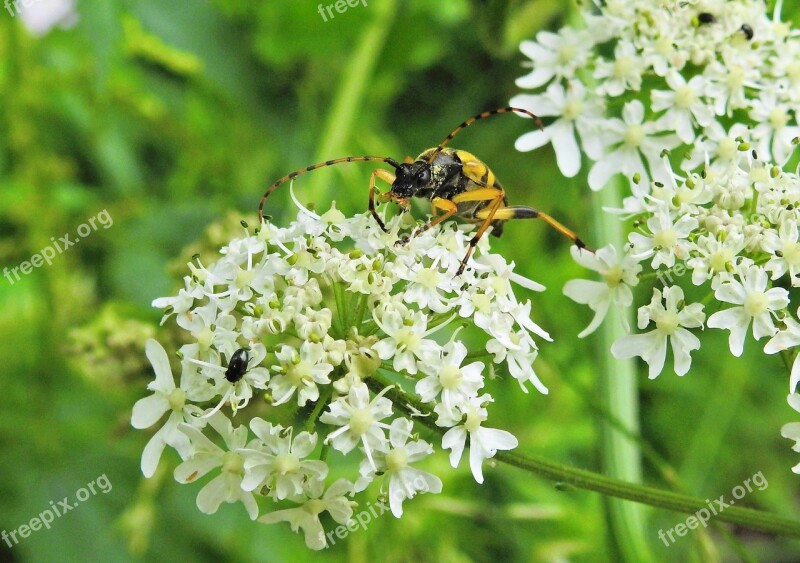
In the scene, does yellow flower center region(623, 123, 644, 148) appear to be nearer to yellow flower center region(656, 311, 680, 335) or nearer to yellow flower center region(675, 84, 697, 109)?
yellow flower center region(675, 84, 697, 109)

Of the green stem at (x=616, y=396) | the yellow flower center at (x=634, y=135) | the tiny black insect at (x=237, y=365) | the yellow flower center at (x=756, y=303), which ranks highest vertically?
the tiny black insect at (x=237, y=365)

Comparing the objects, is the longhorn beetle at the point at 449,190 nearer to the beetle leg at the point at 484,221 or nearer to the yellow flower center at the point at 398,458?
the beetle leg at the point at 484,221

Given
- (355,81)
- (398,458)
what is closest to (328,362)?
(398,458)

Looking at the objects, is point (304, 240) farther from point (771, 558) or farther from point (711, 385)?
point (771, 558)

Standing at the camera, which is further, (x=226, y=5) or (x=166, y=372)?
(x=226, y=5)

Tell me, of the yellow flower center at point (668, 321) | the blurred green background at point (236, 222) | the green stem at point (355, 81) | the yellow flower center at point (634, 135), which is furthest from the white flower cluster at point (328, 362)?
the green stem at point (355, 81)

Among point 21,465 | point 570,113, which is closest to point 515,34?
point 570,113
